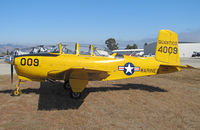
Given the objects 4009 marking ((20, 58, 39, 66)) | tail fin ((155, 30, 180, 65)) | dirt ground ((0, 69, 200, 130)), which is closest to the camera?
dirt ground ((0, 69, 200, 130))

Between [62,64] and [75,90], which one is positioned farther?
[62,64]

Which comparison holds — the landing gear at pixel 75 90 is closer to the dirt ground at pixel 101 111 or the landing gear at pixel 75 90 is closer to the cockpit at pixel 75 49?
the dirt ground at pixel 101 111

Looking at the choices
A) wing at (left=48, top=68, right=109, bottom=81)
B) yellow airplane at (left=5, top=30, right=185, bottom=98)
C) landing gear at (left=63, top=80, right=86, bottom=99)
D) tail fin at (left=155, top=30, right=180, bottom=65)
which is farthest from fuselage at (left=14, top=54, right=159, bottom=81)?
tail fin at (left=155, top=30, right=180, bottom=65)

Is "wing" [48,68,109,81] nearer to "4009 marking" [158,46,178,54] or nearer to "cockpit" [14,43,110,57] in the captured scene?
"cockpit" [14,43,110,57]

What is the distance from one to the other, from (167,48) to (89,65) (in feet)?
13.2

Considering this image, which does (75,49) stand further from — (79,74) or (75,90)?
(75,90)

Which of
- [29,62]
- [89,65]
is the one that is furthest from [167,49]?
[29,62]

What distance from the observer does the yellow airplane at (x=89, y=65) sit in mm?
5812

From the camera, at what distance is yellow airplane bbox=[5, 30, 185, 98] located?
229 inches

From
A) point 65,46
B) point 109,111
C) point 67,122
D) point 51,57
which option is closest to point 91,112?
point 109,111

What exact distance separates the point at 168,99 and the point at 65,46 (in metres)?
4.65

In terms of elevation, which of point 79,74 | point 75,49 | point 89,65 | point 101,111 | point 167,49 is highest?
point 167,49

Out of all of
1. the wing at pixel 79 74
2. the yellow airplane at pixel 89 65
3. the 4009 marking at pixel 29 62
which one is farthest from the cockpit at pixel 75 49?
the wing at pixel 79 74

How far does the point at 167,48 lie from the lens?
766 cm
